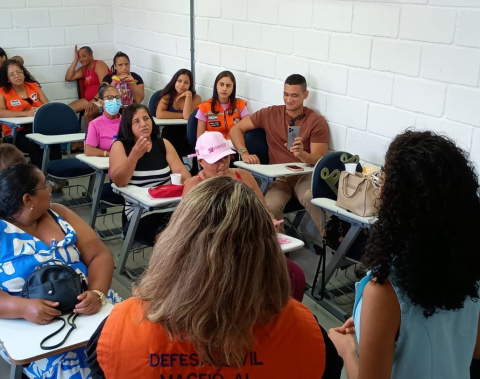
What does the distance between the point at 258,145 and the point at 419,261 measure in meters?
3.41

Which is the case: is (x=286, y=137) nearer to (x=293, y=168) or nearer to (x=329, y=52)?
(x=293, y=168)

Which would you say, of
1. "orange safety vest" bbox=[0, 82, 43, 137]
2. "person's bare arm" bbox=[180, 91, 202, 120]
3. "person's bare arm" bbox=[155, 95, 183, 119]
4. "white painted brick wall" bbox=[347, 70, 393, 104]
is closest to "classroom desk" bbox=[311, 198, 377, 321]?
"white painted brick wall" bbox=[347, 70, 393, 104]

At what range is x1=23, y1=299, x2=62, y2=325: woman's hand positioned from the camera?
6.17 ft

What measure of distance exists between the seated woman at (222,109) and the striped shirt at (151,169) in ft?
3.91

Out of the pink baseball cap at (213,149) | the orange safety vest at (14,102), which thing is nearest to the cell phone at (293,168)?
the pink baseball cap at (213,149)

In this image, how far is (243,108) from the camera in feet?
16.4

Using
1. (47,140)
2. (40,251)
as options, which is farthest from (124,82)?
(40,251)

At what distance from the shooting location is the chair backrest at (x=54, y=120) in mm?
4828

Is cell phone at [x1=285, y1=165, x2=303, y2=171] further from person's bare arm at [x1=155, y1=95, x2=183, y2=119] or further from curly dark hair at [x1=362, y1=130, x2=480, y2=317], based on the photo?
curly dark hair at [x1=362, y1=130, x2=480, y2=317]

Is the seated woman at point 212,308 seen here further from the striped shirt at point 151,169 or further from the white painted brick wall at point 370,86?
the white painted brick wall at point 370,86

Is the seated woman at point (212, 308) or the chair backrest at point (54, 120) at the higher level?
the seated woman at point (212, 308)

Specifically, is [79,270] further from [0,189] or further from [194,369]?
[194,369]

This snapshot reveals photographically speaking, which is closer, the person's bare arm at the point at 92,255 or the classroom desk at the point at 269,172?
the person's bare arm at the point at 92,255

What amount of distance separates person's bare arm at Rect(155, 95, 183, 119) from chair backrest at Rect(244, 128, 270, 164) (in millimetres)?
1192
